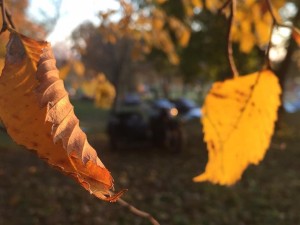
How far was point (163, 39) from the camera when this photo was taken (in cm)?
512

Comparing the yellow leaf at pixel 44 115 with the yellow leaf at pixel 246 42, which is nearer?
the yellow leaf at pixel 44 115

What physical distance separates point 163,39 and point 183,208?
2280mm

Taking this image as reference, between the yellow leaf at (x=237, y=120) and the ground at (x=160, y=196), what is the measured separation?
4.28m

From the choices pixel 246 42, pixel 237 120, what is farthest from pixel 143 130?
pixel 237 120

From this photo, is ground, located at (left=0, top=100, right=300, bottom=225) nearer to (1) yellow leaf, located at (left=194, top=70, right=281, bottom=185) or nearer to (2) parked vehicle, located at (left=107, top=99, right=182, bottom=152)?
(2) parked vehicle, located at (left=107, top=99, right=182, bottom=152)

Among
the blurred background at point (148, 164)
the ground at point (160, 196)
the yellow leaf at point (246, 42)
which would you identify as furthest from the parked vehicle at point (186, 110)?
the yellow leaf at point (246, 42)

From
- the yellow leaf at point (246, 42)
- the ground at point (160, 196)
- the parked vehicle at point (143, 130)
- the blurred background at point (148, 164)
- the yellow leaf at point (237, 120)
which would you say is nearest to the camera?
the yellow leaf at point (237, 120)

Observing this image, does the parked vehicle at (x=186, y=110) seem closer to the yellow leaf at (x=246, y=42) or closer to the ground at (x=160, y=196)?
the ground at (x=160, y=196)

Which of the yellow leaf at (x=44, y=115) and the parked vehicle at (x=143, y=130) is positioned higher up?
the yellow leaf at (x=44, y=115)

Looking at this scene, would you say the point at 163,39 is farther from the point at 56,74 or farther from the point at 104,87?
A: the point at 56,74

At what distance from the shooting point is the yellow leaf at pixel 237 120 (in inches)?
40.8

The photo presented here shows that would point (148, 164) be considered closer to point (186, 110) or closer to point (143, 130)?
point (143, 130)

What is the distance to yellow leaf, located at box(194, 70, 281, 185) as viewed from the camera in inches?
40.8

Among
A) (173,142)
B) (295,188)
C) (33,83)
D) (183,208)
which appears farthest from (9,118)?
(173,142)
